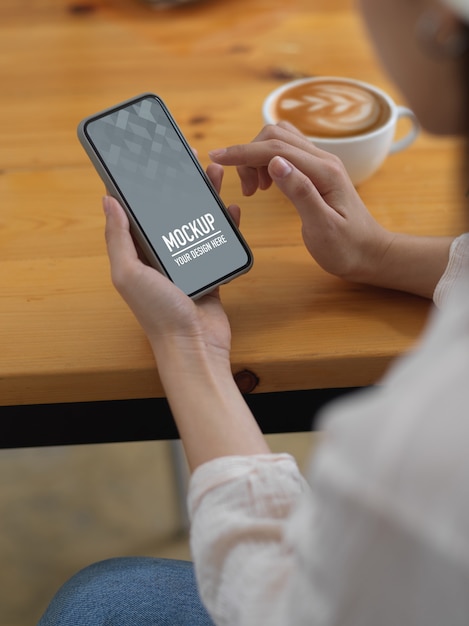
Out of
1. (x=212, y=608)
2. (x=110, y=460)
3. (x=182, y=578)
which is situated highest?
(x=212, y=608)

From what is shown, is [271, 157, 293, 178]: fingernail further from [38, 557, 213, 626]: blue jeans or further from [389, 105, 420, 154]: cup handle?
[38, 557, 213, 626]: blue jeans

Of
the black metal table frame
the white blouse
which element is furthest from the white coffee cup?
the white blouse

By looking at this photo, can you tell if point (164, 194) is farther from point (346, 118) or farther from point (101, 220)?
point (346, 118)

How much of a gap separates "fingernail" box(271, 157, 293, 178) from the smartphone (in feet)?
0.20

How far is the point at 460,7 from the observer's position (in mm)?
429

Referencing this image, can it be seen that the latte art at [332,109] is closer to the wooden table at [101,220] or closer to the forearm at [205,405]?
the wooden table at [101,220]

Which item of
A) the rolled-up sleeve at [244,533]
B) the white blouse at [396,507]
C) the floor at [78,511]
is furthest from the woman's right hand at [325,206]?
the floor at [78,511]

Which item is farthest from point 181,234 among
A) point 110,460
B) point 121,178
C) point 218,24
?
point 110,460

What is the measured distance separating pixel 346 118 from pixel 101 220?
29 cm

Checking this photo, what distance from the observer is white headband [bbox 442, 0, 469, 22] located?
0.42 meters

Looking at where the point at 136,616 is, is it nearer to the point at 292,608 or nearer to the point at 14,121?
the point at 292,608

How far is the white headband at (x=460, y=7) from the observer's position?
0.42 meters

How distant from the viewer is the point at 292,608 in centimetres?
40

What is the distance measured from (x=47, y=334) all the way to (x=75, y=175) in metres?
0.25
